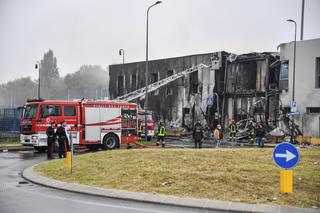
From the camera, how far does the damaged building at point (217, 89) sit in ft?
117

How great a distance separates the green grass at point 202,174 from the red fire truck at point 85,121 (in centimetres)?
677

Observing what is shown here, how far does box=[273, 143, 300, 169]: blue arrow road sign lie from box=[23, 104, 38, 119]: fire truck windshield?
14.7 m

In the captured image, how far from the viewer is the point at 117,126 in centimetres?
2186

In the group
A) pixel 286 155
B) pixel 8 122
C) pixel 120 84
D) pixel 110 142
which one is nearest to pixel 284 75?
pixel 110 142

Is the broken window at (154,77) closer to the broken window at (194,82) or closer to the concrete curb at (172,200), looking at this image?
the broken window at (194,82)

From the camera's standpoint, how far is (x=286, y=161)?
8.15 m

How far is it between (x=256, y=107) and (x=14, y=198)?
30447 millimetres

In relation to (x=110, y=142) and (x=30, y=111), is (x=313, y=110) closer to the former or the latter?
(x=110, y=142)

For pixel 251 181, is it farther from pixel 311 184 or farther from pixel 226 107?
pixel 226 107

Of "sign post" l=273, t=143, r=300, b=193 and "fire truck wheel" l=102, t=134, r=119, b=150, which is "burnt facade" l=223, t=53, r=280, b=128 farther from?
"sign post" l=273, t=143, r=300, b=193

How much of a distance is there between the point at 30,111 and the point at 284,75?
22819 millimetres

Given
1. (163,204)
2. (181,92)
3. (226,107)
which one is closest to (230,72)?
(226,107)

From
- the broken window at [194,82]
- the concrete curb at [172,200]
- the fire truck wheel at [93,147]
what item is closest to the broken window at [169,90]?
the broken window at [194,82]

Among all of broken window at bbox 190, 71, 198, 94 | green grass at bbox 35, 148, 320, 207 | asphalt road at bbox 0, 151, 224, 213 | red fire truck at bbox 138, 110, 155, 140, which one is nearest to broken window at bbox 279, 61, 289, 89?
broken window at bbox 190, 71, 198, 94
